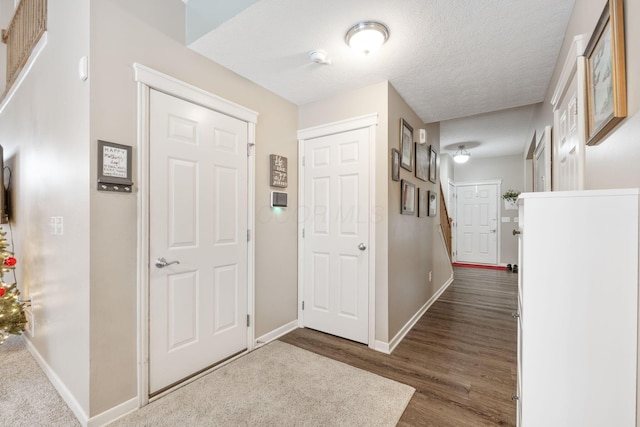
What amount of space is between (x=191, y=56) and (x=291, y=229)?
1.73 m

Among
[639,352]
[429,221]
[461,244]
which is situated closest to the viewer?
[639,352]

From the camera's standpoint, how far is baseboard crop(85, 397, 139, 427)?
5.19ft

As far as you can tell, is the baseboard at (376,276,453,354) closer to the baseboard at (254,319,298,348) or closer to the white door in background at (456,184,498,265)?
the baseboard at (254,319,298,348)

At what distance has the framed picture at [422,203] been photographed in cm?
344

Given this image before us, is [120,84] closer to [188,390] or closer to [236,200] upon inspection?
[236,200]

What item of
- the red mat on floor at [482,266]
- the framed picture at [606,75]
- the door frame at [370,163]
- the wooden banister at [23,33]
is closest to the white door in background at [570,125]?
the framed picture at [606,75]

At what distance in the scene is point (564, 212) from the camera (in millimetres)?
904

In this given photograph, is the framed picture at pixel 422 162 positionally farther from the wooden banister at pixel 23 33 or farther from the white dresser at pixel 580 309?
the wooden banister at pixel 23 33

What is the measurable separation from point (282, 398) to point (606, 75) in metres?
2.29

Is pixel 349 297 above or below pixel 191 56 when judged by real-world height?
below

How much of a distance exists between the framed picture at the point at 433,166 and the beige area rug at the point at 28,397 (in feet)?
13.6

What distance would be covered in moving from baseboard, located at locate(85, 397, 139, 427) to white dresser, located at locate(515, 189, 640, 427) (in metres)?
2.02

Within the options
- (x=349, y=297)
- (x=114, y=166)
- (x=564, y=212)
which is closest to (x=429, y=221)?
(x=349, y=297)

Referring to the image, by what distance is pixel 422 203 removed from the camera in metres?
3.55
